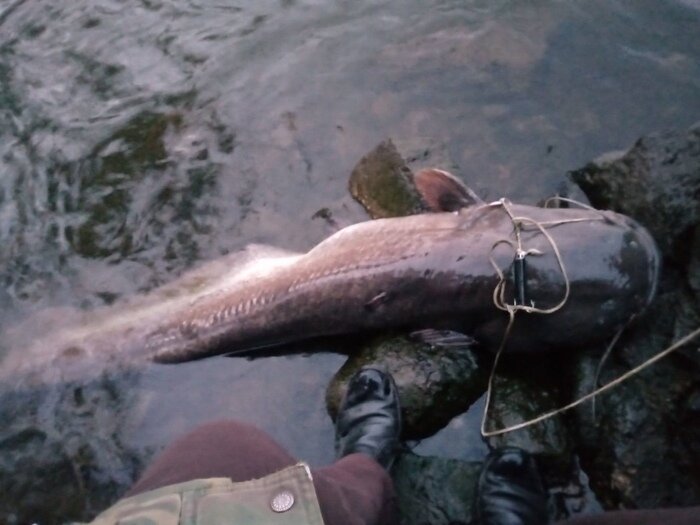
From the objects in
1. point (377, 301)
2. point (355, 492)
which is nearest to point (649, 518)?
point (355, 492)

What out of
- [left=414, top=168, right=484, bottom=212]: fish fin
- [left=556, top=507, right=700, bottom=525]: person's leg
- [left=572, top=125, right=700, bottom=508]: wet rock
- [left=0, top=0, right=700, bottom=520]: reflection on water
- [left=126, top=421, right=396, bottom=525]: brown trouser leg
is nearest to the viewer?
[left=556, top=507, right=700, bottom=525]: person's leg

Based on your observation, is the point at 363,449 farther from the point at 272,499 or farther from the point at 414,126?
the point at 414,126

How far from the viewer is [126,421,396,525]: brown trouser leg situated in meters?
2.49

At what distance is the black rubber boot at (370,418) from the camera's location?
145 inches

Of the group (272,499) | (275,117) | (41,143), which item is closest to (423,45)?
(275,117)

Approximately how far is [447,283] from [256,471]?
1529 mm

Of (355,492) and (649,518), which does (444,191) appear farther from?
(649,518)

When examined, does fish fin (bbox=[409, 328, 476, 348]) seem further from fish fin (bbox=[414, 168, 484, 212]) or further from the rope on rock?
fish fin (bbox=[414, 168, 484, 212])

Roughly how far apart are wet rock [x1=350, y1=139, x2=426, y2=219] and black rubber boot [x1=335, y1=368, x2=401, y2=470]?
44.4 inches

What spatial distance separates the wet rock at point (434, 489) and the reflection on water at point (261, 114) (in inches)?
22.1

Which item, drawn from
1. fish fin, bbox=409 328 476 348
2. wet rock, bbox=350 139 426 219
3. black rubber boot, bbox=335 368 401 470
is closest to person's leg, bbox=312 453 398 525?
black rubber boot, bbox=335 368 401 470

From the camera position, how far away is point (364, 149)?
5.14 m

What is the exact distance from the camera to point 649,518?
2.46 metres

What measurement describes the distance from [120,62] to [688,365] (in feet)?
15.5
